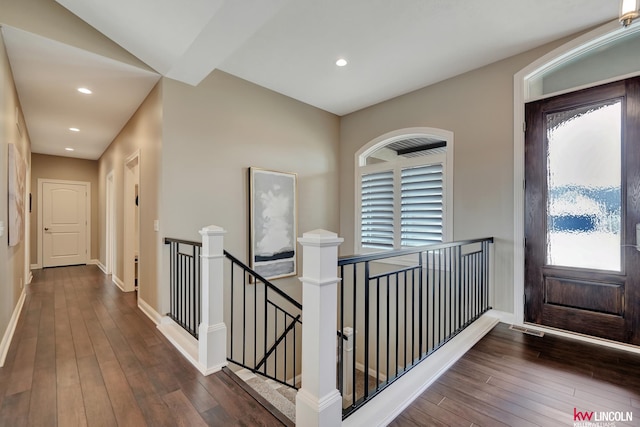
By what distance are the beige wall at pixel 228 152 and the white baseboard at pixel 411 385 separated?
7.29ft

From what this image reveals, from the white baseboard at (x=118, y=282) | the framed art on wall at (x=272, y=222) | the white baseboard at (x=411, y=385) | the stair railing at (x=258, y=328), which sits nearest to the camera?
the white baseboard at (x=411, y=385)

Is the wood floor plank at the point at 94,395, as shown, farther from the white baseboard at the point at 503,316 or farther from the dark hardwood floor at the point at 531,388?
the white baseboard at the point at 503,316

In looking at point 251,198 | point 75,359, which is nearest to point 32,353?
point 75,359

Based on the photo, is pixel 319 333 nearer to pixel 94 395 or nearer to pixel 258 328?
pixel 94 395

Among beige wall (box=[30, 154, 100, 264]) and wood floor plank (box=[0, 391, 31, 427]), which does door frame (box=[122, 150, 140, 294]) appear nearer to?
wood floor plank (box=[0, 391, 31, 427])

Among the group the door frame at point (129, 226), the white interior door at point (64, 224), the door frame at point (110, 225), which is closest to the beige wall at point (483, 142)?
the door frame at point (129, 226)

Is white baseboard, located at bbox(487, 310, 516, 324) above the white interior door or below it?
below

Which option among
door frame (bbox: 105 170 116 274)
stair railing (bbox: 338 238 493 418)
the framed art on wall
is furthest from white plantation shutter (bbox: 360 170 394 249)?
door frame (bbox: 105 170 116 274)

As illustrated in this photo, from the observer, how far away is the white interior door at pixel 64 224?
645 cm

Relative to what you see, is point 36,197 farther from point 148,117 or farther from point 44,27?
point 44,27

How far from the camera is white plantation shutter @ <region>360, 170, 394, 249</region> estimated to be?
4191 millimetres

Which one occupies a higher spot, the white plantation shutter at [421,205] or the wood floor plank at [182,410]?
the white plantation shutter at [421,205]

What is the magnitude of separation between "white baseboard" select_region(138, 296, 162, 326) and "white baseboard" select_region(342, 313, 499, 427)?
2.37m

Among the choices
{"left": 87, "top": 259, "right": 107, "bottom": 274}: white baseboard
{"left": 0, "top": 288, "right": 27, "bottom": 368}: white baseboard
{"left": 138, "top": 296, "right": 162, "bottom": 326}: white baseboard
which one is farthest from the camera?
{"left": 87, "top": 259, "right": 107, "bottom": 274}: white baseboard
